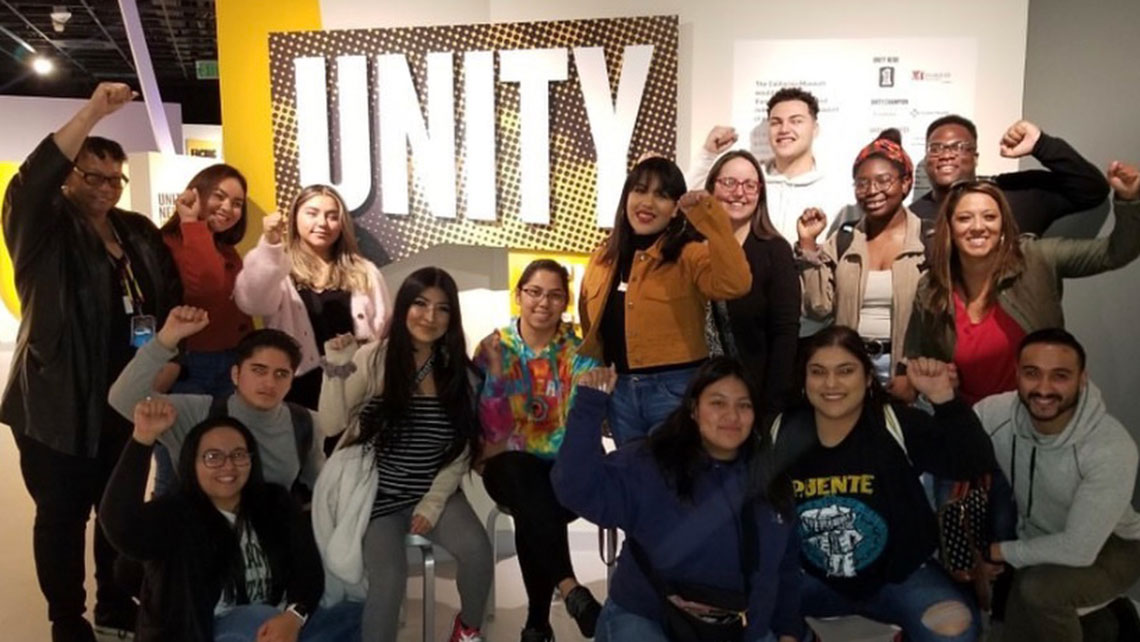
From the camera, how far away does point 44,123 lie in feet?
33.7

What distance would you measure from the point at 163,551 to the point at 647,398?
1.38 m

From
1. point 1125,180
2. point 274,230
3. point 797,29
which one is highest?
point 797,29

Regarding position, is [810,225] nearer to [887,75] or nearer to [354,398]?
[887,75]

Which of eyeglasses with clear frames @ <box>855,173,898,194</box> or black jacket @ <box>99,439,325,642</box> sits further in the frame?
eyeglasses with clear frames @ <box>855,173,898,194</box>

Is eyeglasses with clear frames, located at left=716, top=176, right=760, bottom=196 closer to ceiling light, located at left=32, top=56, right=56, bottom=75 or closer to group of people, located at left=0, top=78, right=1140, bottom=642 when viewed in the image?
group of people, located at left=0, top=78, right=1140, bottom=642

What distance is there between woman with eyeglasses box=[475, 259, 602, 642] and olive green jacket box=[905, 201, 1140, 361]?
1.06 m

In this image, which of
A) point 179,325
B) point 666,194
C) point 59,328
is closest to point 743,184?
point 666,194

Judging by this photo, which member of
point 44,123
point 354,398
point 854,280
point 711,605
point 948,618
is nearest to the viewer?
point 711,605

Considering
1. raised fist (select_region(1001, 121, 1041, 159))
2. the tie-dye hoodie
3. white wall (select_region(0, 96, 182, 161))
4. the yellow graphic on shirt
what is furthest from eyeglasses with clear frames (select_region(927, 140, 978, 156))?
white wall (select_region(0, 96, 182, 161))

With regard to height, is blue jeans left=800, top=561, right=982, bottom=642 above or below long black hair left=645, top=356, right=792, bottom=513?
below

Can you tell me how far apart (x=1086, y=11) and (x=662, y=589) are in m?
2.74

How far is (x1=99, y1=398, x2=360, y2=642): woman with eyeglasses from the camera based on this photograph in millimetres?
A: 2104

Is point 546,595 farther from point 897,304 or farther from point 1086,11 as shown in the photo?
point 1086,11

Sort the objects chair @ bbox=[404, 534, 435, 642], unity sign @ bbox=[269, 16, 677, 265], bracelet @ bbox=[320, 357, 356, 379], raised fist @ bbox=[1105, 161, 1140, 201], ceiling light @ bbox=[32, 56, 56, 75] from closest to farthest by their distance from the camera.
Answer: chair @ bbox=[404, 534, 435, 642], raised fist @ bbox=[1105, 161, 1140, 201], bracelet @ bbox=[320, 357, 356, 379], unity sign @ bbox=[269, 16, 677, 265], ceiling light @ bbox=[32, 56, 56, 75]
